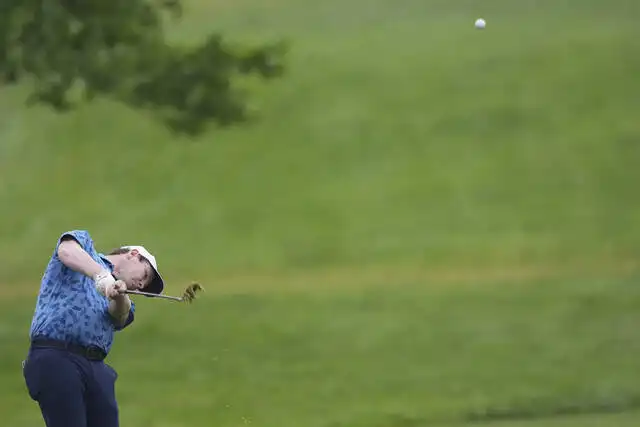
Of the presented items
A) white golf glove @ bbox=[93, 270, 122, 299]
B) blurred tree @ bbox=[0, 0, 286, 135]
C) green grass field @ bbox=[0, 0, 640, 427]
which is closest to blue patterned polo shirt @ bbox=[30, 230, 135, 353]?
white golf glove @ bbox=[93, 270, 122, 299]

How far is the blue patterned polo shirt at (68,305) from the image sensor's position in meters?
7.43

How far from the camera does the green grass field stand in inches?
690

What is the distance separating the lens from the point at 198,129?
19.9 metres

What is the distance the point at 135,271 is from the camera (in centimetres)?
764

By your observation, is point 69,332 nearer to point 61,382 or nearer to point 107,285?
point 61,382

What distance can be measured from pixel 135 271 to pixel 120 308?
0.23 meters

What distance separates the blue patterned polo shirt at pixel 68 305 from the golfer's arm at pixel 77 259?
0.32 feet

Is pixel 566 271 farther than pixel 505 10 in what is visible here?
No

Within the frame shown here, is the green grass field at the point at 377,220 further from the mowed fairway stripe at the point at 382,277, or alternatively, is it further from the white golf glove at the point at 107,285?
the white golf glove at the point at 107,285

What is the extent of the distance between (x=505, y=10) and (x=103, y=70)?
90.5ft

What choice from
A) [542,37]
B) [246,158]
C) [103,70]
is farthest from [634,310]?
[542,37]

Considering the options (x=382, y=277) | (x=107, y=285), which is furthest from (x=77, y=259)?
(x=382, y=277)

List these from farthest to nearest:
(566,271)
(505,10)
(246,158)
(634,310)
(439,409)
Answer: (505,10)
(246,158)
(566,271)
(634,310)
(439,409)

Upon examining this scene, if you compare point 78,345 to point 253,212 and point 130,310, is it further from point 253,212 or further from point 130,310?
point 253,212
